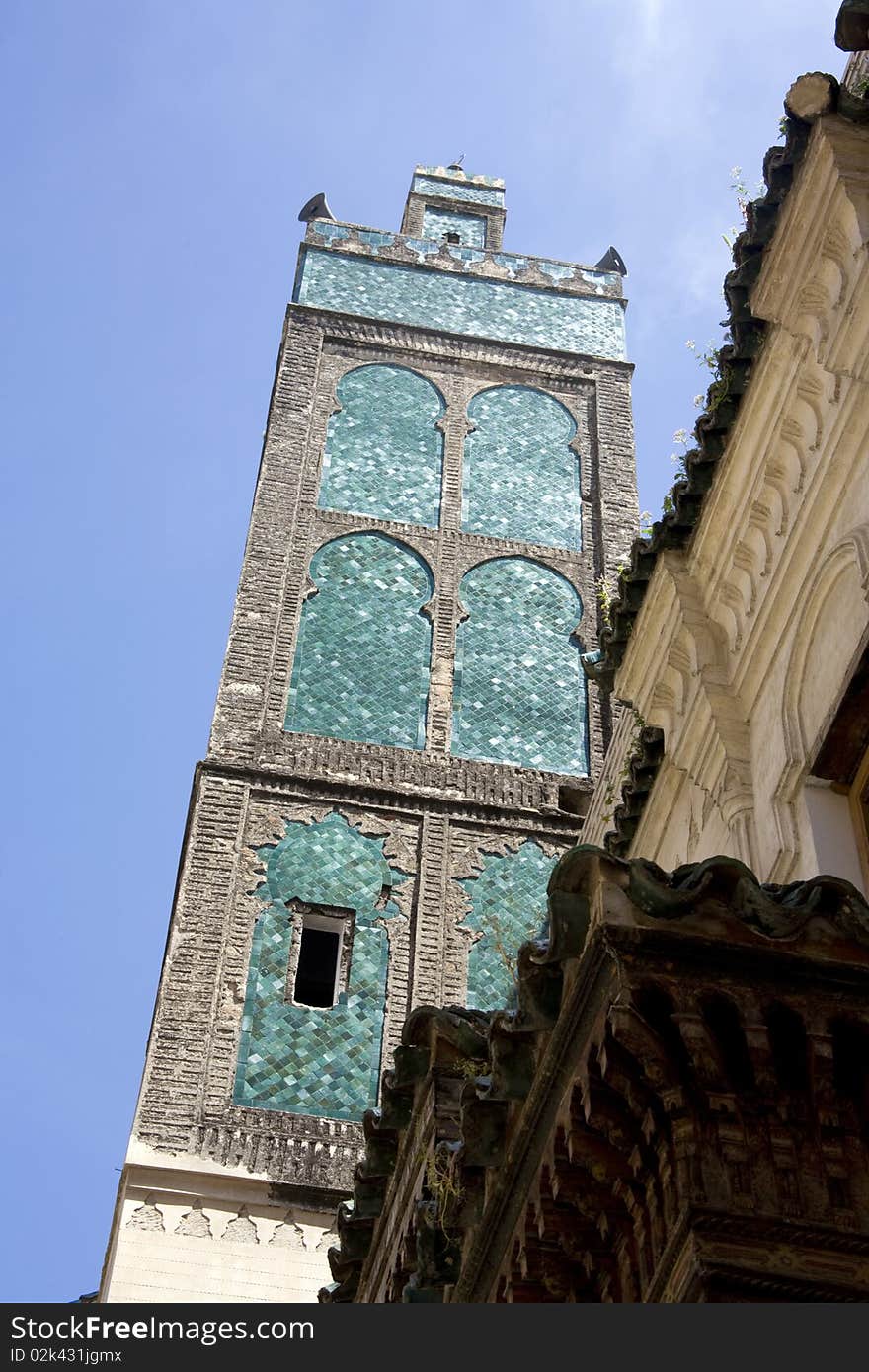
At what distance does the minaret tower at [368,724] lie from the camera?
8.80 meters

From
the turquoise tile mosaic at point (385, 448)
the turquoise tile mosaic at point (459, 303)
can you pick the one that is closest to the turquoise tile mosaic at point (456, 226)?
the turquoise tile mosaic at point (459, 303)

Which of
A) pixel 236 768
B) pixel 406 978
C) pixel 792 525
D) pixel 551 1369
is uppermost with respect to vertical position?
pixel 236 768

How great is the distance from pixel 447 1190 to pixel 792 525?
2177mm

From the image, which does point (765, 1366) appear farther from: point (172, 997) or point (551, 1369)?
point (172, 997)

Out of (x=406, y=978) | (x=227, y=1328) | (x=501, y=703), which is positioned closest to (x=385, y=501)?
(x=501, y=703)

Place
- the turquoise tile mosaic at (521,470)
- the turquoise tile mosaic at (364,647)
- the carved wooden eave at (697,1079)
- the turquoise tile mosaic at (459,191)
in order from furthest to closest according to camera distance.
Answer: the turquoise tile mosaic at (459,191), the turquoise tile mosaic at (521,470), the turquoise tile mosaic at (364,647), the carved wooden eave at (697,1079)

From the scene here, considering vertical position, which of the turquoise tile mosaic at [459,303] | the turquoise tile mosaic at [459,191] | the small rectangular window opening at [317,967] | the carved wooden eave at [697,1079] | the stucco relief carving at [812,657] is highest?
the turquoise tile mosaic at [459,191]

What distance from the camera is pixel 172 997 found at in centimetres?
932

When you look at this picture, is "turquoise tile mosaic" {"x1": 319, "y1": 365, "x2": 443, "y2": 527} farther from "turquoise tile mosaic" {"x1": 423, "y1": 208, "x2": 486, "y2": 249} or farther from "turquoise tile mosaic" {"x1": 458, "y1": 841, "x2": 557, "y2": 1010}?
"turquoise tile mosaic" {"x1": 458, "y1": 841, "x2": 557, "y2": 1010}

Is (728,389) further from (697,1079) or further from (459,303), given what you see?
(459,303)

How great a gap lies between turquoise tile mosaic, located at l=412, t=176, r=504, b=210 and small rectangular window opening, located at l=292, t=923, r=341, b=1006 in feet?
27.1

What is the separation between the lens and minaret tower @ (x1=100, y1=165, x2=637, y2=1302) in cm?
880

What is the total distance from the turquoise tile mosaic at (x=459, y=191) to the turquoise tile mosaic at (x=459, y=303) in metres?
1.63

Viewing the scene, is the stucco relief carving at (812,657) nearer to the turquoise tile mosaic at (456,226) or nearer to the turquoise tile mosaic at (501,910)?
the turquoise tile mosaic at (501,910)
